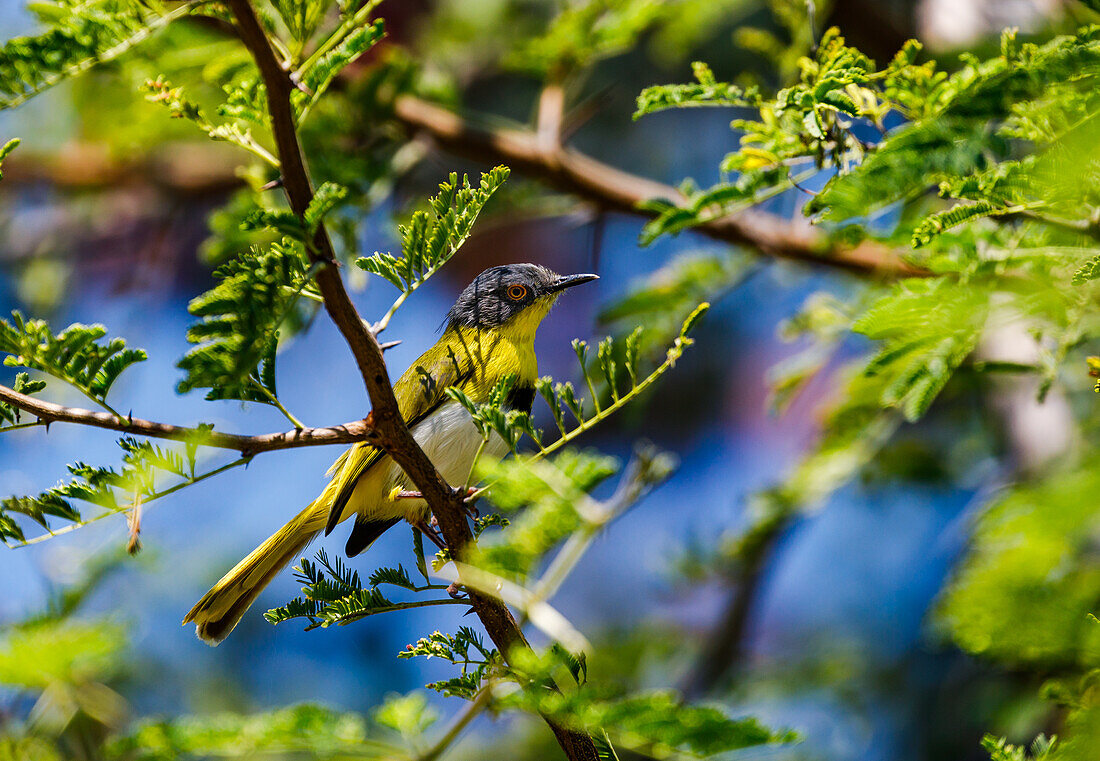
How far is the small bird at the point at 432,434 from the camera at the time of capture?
2.26 metres

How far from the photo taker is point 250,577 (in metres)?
2.31

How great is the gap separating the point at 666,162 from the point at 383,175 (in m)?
2.45

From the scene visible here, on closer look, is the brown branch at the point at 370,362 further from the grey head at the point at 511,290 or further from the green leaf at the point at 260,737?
the grey head at the point at 511,290

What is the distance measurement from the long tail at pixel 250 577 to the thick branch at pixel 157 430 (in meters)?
1.01

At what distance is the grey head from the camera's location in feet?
9.59

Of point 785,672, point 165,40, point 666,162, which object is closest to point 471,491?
point 165,40

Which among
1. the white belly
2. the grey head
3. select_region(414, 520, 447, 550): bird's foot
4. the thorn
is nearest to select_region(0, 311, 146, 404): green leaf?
the thorn

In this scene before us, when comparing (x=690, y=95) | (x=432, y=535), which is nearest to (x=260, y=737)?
(x=432, y=535)

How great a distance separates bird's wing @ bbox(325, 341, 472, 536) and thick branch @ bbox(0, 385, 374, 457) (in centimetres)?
86

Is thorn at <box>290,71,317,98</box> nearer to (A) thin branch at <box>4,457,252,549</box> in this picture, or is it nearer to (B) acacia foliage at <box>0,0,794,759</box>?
(B) acacia foliage at <box>0,0,794,759</box>

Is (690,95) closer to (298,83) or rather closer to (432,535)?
(298,83)

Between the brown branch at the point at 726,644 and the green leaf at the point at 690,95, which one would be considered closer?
the green leaf at the point at 690,95

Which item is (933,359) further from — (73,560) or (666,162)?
(666,162)

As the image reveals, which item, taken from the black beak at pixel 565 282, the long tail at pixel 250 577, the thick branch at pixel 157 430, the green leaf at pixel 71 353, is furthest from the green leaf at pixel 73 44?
the black beak at pixel 565 282
